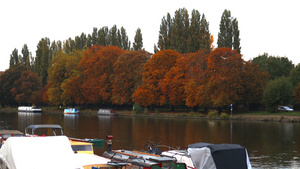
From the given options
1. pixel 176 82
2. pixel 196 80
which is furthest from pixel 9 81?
pixel 196 80

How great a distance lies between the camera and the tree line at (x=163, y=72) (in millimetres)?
80625

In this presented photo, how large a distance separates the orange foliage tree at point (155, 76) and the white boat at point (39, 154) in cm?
7337

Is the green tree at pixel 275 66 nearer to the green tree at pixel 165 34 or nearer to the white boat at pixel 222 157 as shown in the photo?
the green tree at pixel 165 34

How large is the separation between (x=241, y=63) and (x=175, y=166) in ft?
211

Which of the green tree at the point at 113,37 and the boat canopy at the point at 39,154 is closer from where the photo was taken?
the boat canopy at the point at 39,154

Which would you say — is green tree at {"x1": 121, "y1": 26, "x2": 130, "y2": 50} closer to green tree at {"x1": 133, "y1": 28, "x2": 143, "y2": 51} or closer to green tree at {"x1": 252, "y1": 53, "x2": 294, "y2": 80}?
green tree at {"x1": 133, "y1": 28, "x2": 143, "y2": 51}

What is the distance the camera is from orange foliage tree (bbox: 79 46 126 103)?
106m

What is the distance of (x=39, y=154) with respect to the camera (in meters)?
17.3

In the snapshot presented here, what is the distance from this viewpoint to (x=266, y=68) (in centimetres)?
10594

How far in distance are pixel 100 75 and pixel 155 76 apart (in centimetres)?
2217

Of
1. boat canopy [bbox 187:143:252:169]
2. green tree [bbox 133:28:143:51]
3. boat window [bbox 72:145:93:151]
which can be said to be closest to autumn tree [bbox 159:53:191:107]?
green tree [bbox 133:28:143:51]

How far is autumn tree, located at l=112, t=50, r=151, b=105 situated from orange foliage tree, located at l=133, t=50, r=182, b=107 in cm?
591

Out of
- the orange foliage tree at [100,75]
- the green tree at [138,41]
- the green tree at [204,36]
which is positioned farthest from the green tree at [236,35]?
the green tree at [138,41]

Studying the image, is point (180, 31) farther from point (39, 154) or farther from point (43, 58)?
point (39, 154)
